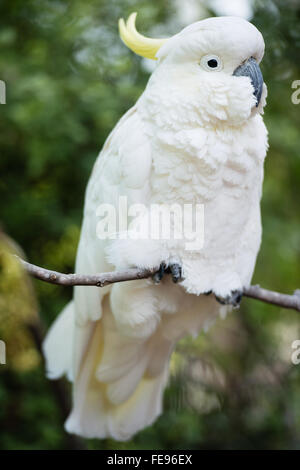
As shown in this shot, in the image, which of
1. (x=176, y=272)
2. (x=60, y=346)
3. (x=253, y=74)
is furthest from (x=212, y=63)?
(x=60, y=346)

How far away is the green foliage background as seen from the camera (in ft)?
A: 9.49

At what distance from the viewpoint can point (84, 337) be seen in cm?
230

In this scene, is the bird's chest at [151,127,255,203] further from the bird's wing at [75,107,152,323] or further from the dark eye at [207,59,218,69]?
the dark eye at [207,59,218,69]

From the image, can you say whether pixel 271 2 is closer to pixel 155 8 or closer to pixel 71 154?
pixel 155 8

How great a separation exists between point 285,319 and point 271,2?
208cm

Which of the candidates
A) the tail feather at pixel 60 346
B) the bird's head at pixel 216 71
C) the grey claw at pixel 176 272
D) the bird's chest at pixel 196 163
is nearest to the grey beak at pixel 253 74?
the bird's head at pixel 216 71

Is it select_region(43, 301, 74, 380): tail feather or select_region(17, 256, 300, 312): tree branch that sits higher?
select_region(17, 256, 300, 312): tree branch

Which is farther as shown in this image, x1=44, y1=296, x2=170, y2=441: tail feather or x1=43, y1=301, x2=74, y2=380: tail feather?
x1=43, y1=301, x2=74, y2=380: tail feather

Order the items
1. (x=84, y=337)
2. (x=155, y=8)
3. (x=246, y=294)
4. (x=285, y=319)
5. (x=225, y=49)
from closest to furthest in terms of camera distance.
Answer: (x=225, y=49) < (x=246, y=294) < (x=84, y=337) < (x=155, y=8) < (x=285, y=319)

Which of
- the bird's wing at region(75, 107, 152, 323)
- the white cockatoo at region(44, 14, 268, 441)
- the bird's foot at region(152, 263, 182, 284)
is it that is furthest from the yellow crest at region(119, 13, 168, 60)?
the bird's foot at region(152, 263, 182, 284)

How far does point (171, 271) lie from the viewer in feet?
6.59

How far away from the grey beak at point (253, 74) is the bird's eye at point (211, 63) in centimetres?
6

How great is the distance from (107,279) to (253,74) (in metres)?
0.91
